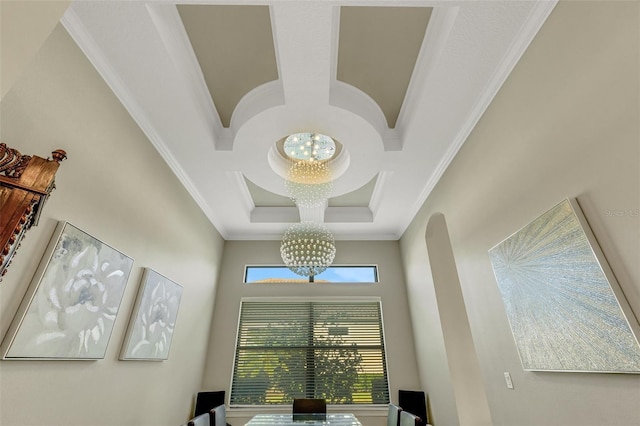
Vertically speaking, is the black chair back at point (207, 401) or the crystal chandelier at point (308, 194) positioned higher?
the crystal chandelier at point (308, 194)

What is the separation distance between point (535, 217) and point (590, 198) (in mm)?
367

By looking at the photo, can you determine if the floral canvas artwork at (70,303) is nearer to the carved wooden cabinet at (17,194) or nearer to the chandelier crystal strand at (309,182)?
the carved wooden cabinet at (17,194)

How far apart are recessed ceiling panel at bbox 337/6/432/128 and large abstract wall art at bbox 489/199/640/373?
1.48 meters

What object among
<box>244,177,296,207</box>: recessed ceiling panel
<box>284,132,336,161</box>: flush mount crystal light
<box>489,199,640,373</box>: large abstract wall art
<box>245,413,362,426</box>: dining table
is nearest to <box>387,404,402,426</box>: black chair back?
<box>245,413,362,426</box>: dining table

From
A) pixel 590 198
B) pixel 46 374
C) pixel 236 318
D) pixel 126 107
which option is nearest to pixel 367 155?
pixel 590 198

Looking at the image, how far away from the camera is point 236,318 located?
171 inches

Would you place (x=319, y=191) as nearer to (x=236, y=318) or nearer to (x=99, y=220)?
(x=99, y=220)

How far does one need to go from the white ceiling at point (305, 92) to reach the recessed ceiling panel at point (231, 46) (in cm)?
6

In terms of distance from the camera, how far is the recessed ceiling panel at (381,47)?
1965mm

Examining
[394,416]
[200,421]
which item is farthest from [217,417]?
[394,416]

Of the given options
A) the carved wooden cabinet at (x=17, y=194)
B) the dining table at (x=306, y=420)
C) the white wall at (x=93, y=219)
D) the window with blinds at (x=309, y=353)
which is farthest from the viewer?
the window with blinds at (x=309, y=353)

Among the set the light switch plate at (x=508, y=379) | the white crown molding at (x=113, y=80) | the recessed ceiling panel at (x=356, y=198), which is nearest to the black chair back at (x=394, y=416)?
the light switch plate at (x=508, y=379)

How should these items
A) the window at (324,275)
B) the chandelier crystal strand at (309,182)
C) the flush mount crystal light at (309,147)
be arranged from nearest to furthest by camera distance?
1. the chandelier crystal strand at (309,182)
2. the flush mount crystal light at (309,147)
3. the window at (324,275)

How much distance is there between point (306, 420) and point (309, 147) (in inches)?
113
